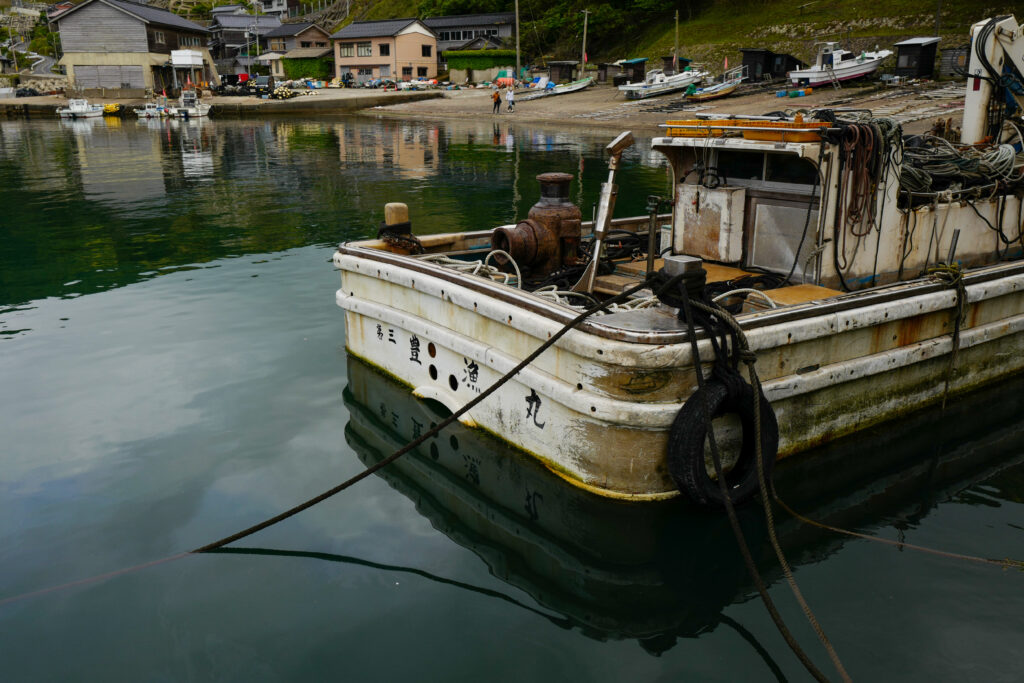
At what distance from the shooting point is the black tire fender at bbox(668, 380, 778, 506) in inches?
223

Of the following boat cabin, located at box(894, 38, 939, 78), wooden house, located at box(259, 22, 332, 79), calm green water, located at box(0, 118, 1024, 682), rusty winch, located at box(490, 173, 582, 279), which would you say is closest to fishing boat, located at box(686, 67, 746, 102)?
boat cabin, located at box(894, 38, 939, 78)

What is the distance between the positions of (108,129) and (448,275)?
54662 mm

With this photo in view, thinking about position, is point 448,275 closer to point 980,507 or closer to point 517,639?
point 517,639

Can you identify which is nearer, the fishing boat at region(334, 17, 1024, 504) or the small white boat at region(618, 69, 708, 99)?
the fishing boat at region(334, 17, 1024, 504)

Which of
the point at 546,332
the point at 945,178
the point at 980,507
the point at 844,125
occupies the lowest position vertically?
the point at 980,507

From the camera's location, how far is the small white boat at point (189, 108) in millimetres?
64312

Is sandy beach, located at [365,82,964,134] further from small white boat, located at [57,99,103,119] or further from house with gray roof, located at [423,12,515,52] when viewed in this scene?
small white boat, located at [57,99,103,119]

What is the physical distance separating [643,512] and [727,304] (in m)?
2.13

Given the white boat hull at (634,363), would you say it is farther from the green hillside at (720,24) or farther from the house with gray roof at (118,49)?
the house with gray roof at (118,49)

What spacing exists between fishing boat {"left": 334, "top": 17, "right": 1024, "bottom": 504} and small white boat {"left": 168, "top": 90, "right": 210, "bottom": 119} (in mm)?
62601

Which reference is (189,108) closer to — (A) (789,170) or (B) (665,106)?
(B) (665,106)

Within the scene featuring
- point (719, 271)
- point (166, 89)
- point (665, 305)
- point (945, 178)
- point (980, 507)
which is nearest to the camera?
point (665, 305)

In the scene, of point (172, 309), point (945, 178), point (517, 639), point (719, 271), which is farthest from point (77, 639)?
point (945, 178)

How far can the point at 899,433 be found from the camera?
7574 millimetres
